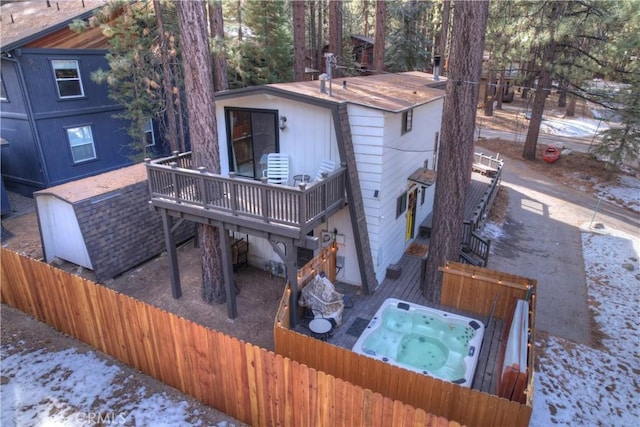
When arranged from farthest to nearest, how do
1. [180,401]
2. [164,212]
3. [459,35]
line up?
[164,212] < [459,35] < [180,401]

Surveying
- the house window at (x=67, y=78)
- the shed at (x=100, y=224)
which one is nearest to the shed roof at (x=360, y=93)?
the shed at (x=100, y=224)

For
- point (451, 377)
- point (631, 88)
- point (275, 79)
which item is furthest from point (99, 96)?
point (631, 88)

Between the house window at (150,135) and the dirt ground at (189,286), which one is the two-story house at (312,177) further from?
the house window at (150,135)

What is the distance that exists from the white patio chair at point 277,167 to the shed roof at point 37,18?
10.4 m

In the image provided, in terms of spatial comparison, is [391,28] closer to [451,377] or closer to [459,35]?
[459,35]

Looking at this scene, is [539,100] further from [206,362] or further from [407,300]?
[206,362]

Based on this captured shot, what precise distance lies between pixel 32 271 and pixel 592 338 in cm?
1160

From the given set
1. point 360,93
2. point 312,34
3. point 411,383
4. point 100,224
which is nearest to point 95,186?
point 100,224

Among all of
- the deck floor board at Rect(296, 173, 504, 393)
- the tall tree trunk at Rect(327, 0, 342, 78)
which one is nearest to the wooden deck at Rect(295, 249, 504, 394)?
the deck floor board at Rect(296, 173, 504, 393)

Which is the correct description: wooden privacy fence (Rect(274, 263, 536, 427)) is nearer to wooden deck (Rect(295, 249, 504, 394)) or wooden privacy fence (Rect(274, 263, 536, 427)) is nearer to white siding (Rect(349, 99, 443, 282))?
wooden deck (Rect(295, 249, 504, 394))

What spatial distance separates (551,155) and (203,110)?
19.8 metres

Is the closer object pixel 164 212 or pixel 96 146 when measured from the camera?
pixel 164 212

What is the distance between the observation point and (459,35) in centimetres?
815

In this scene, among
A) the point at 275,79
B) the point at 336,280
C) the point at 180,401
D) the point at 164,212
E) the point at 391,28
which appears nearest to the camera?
the point at 180,401
